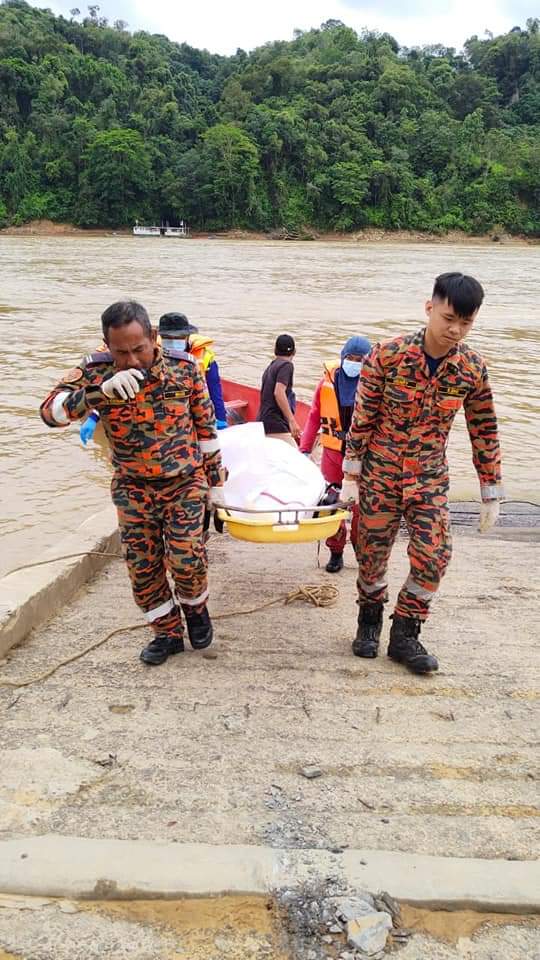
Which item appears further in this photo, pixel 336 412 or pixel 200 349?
pixel 200 349

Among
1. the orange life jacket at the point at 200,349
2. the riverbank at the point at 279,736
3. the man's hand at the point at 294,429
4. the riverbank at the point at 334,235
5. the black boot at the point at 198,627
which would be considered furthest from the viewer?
the riverbank at the point at 334,235

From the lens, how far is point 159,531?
3.25m

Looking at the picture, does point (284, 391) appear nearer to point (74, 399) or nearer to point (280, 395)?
point (280, 395)

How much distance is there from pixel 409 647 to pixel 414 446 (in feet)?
2.89

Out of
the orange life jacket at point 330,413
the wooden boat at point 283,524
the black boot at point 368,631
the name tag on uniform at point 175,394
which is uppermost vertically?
the name tag on uniform at point 175,394

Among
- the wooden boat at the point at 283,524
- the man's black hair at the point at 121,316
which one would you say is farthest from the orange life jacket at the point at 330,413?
the man's black hair at the point at 121,316

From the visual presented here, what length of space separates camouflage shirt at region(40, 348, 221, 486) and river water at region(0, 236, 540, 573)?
290cm

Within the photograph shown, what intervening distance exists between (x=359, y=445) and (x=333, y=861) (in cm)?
168

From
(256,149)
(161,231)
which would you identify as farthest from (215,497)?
(256,149)

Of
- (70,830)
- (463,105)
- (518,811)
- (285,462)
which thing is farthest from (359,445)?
(463,105)

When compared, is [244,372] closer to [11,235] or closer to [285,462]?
[285,462]

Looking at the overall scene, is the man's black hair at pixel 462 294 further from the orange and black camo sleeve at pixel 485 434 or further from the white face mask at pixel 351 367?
the white face mask at pixel 351 367

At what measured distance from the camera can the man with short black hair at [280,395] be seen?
5.72m

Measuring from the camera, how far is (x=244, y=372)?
1220 cm
